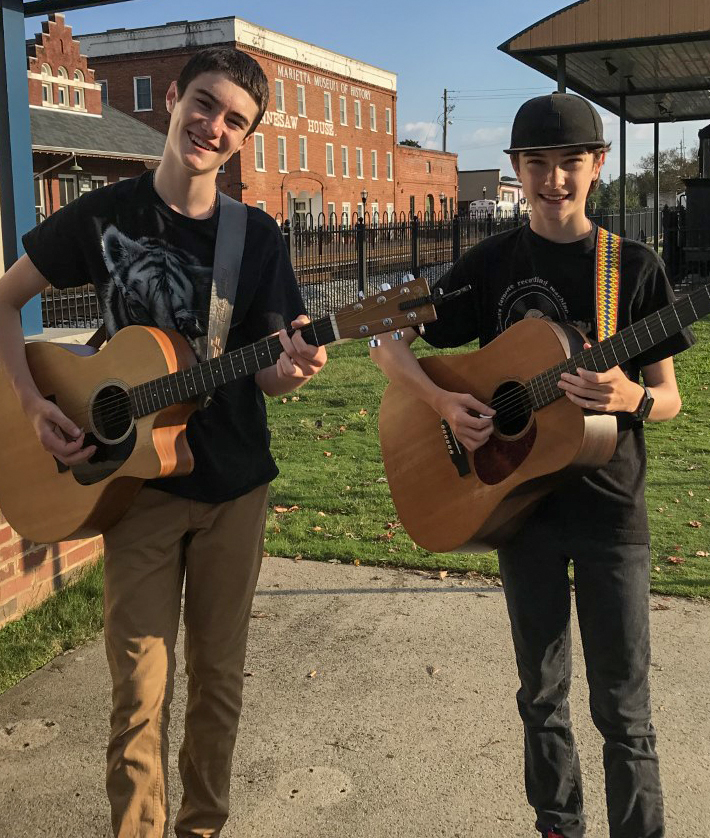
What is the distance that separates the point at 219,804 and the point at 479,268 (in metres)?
1.73

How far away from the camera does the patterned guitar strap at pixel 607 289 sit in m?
2.37

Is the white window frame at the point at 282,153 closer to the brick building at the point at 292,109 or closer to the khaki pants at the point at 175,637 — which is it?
the brick building at the point at 292,109

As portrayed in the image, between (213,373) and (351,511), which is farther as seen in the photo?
(351,511)

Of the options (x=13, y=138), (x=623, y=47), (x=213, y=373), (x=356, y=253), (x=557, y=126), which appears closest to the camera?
(x=557, y=126)

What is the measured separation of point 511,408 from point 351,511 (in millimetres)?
3613

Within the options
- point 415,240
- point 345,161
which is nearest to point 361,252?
point 415,240

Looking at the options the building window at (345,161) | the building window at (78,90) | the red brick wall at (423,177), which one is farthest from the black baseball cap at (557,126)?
the red brick wall at (423,177)

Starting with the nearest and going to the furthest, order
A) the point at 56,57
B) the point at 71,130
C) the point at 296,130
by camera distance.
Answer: the point at 71,130, the point at 56,57, the point at 296,130

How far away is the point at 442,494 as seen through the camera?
2.85 m

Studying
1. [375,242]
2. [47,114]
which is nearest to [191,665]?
[375,242]

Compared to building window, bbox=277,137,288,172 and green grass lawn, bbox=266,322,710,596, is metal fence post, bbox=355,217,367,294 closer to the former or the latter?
green grass lawn, bbox=266,322,710,596

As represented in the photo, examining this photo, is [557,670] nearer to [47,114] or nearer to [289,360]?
[289,360]

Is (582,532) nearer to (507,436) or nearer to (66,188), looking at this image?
(507,436)

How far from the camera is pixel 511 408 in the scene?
2639mm
